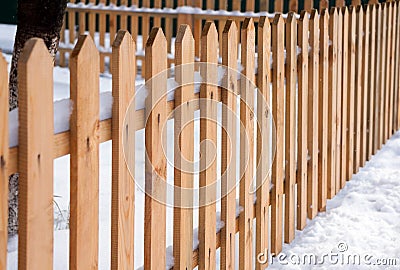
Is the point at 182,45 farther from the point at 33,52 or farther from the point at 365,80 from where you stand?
the point at 365,80

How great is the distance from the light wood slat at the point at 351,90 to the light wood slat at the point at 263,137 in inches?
70.6

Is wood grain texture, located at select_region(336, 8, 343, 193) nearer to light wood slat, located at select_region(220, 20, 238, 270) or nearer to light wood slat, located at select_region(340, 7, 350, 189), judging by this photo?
light wood slat, located at select_region(340, 7, 350, 189)

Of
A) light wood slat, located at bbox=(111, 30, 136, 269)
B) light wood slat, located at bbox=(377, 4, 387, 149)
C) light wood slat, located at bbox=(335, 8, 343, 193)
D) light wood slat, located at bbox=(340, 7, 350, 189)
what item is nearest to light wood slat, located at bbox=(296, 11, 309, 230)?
light wood slat, located at bbox=(335, 8, 343, 193)

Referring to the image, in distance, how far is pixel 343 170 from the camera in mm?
5703

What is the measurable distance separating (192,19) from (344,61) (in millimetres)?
5744

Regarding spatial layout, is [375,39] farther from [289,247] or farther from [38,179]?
[38,179]

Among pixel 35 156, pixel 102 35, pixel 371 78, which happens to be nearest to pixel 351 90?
pixel 371 78

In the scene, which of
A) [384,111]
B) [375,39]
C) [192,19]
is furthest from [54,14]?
[192,19]

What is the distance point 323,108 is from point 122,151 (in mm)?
2738

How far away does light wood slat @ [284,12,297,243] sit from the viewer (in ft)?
14.2

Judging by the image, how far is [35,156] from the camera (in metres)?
2.13

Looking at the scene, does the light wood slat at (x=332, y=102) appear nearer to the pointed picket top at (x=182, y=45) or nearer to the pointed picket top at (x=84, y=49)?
the pointed picket top at (x=182, y=45)

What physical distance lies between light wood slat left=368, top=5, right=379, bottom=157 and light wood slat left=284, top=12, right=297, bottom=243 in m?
2.14

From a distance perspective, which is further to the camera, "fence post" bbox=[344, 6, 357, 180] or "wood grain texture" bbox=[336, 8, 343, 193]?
"fence post" bbox=[344, 6, 357, 180]
